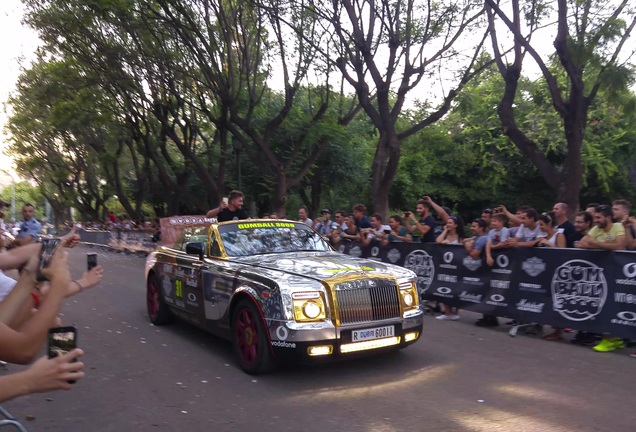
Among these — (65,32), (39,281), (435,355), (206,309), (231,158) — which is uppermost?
(65,32)

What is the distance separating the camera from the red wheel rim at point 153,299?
9.21 meters

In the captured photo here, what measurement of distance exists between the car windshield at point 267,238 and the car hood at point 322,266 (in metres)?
0.28

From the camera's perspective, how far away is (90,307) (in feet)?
36.7

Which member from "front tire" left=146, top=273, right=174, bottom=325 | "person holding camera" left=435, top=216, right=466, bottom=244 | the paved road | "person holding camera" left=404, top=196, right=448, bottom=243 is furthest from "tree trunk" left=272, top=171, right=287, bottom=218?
the paved road

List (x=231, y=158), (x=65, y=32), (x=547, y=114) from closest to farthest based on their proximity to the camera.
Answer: (x=65, y=32)
(x=547, y=114)
(x=231, y=158)

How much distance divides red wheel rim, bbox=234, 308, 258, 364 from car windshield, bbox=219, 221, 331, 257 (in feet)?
3.39

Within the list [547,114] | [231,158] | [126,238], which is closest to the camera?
[547,114]

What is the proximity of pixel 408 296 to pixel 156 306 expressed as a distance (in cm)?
446

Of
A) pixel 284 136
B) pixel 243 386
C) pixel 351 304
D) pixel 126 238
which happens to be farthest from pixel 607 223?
pixel 126 238

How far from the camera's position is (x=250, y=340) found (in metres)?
6.41

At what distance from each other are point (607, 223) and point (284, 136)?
17.7m

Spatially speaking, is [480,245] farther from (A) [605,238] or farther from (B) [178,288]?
(B) [178,288]

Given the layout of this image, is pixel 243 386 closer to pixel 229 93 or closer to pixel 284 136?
pixel 229 93

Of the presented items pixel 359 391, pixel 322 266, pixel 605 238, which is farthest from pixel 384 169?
pixel 359 391
